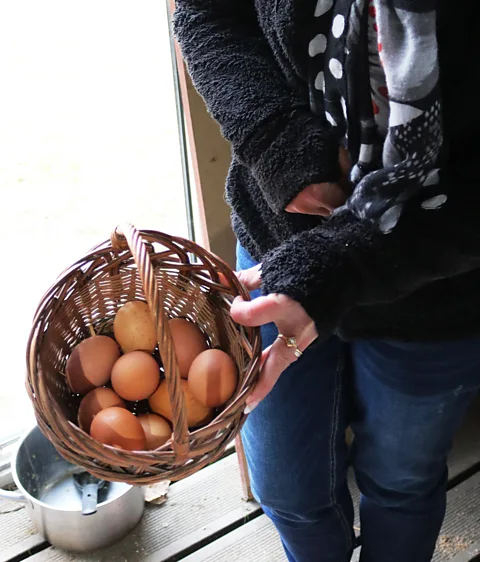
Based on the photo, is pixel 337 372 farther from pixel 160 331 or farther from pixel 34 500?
pixel 34 500

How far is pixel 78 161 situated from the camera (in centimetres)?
112

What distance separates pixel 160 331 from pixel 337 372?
257 millimetres

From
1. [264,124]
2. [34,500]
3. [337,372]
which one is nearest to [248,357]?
[337,372]

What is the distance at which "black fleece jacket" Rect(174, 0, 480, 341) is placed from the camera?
19.9 inches

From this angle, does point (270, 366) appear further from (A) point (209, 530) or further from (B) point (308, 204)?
(A) point (209, 530)

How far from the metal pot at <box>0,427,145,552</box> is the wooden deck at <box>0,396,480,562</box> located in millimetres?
28

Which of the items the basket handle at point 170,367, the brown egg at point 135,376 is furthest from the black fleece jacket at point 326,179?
the brown egg at point 135,376

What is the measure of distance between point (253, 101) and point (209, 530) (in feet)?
2.68

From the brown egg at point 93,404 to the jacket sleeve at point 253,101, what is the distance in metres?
0.31

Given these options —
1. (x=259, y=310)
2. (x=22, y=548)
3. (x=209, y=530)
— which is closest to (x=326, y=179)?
(x=259, y=310)

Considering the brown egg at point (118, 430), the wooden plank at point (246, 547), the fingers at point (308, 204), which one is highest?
the fingers at point (308, 204)

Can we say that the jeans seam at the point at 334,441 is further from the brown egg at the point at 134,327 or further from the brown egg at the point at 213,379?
the brown egg at the point at 134,327

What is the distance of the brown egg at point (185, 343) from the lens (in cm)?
74

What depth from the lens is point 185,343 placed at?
2.43 ft
